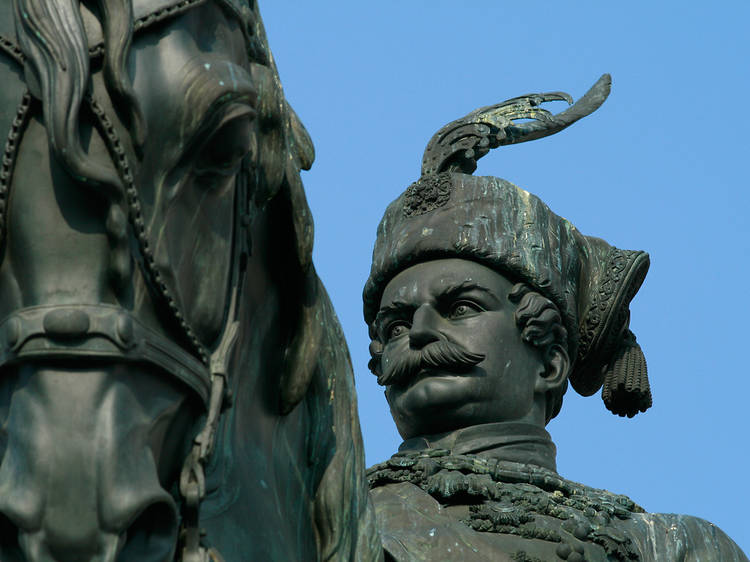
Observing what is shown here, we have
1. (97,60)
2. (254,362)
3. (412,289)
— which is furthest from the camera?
(412,289)

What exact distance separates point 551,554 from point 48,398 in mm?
3481

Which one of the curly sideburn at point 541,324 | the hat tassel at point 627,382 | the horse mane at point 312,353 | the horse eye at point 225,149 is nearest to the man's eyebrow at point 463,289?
the curly sideburn at point 541,324

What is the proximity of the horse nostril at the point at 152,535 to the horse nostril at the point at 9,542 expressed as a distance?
0.56 ft

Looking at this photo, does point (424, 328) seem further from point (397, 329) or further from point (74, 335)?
point (74, 335)

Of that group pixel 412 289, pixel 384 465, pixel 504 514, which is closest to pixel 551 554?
pixel 504 514

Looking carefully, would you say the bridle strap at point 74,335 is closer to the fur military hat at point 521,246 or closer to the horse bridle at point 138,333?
the horse bridle at point 138,333

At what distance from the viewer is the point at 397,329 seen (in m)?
7.59

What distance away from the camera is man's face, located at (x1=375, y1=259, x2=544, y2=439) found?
24.1ft

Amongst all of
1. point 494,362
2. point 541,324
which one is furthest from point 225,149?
point 541,324

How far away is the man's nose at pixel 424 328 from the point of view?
24.2 ft

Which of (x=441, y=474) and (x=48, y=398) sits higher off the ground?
(x=441, y=474)

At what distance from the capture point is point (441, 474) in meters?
6.81

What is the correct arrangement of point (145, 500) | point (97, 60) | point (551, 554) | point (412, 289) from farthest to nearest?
1. point (412, 289)
2. point (551, 554)
3. point (97, 60)
4. point (145, 500)

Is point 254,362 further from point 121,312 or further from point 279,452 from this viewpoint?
point 121,312
